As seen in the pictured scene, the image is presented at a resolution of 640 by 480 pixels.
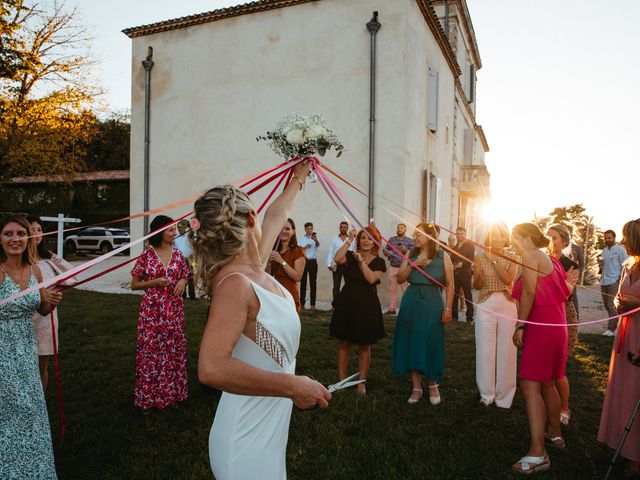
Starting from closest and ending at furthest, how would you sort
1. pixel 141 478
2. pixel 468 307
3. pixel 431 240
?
pixel 141 478 < pixel 431 240 < pixel 468 307

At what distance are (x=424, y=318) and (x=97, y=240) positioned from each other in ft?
88.4

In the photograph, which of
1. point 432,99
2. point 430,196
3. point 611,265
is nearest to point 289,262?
point 611,265

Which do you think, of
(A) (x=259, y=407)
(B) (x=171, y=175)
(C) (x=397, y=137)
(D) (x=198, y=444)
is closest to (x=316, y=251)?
(C) (x=397, y=137)

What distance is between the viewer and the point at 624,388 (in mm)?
3654

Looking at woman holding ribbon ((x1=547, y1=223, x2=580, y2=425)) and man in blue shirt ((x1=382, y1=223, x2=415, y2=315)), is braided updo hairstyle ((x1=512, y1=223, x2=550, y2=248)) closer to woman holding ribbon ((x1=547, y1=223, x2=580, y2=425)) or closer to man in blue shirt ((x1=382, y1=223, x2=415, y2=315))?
woman holding ribbon ((x1=547, y1=223, x2=580, y2=425))

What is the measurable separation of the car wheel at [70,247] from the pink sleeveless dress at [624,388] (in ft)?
98.5

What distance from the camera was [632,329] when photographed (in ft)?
12.0

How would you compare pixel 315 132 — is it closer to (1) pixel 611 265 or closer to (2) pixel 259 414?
(2) pixel 259 414

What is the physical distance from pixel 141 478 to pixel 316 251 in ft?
27.7

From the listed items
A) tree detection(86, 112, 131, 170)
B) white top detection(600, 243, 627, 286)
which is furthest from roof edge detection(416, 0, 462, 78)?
tree detection(86, 112, 131, 170)

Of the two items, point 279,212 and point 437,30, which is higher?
point 437,30

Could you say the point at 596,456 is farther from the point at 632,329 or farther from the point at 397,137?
the point at 397,137

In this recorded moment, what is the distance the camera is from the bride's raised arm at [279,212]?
2684 millimetres

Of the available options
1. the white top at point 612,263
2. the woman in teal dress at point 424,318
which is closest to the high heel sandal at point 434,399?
the woman in teal dress at point 424,318
